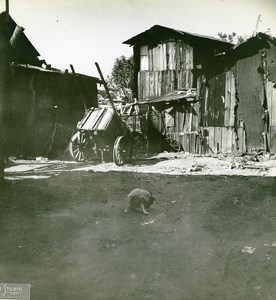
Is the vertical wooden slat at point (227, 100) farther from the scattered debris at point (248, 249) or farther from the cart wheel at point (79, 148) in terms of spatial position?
the scattered debris at point (248, 249)

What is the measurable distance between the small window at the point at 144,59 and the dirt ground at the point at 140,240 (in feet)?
39.5

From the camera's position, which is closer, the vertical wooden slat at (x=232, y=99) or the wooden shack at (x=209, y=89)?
the wooden shack at (x=209, y=89)

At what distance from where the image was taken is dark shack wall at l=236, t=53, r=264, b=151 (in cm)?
1138

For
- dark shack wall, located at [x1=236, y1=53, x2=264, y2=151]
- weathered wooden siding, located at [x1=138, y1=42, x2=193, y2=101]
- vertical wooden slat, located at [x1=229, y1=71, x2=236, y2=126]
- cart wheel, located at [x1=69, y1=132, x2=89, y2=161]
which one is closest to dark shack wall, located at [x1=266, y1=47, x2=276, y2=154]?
dark shack wall, located at [x1=236, y1=53, x2=264, y2=151]

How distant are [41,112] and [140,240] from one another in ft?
36.5

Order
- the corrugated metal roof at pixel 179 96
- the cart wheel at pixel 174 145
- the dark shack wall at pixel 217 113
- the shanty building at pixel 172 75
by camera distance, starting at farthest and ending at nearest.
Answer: the cart wheel at pixel 174 145 < the shanty building at pixel 172 75 < the corrugated metal roof at pixel 179 96 < the dark shack wall at pixel 217 113

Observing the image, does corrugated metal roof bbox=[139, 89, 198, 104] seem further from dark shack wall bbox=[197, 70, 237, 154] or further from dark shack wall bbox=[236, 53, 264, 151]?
dark shack wall bbox=[236, 53, 264, 151]

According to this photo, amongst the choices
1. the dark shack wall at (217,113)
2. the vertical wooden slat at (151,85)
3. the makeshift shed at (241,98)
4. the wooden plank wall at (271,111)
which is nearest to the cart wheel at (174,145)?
the dark shack wall at (217,113)

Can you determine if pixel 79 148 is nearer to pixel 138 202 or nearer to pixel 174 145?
pixel 174 145

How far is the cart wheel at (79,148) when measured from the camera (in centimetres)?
1109

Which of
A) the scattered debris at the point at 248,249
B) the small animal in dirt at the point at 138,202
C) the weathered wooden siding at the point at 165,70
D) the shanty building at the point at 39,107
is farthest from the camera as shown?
the weathered wooden siding at the point at 165,70

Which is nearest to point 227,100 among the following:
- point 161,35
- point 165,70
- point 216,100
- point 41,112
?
point 216,100

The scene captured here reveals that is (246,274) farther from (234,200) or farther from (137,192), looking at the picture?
(234,200)

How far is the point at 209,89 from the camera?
13562mm
